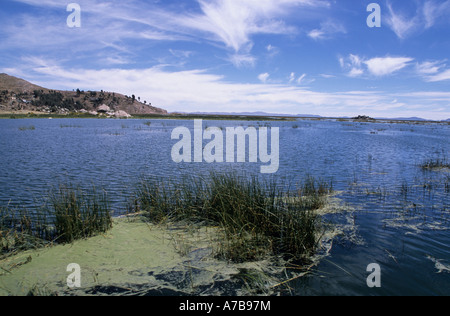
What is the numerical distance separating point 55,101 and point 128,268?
139652 mm

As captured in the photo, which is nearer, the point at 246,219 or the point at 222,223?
the point at 246,219

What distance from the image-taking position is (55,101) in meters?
122

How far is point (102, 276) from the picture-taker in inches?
218

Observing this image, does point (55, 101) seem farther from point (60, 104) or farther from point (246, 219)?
point (246, 219)

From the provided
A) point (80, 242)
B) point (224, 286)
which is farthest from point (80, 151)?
point (224, 286)

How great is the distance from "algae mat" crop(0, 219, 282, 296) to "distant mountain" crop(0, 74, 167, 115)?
112m

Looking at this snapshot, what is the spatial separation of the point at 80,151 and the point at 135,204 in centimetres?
1465

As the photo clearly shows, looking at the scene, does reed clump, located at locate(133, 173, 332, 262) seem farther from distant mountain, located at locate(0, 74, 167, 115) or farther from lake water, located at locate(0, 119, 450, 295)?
distant mountain, located at locate(0, 74, 167, 115)

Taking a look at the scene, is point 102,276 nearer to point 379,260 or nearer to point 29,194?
point 379,260

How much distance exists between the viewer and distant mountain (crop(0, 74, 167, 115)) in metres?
106

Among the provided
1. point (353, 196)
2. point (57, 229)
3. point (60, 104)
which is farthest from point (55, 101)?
point (353, 196)

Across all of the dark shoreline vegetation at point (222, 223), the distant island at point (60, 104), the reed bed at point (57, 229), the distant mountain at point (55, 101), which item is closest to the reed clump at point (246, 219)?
the dark shoreline vegetation at point (222, 223)

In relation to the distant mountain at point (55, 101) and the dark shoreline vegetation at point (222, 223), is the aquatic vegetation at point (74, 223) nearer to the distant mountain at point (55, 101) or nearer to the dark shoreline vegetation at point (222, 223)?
the dark shoreline vegetation at point (222, 223)
